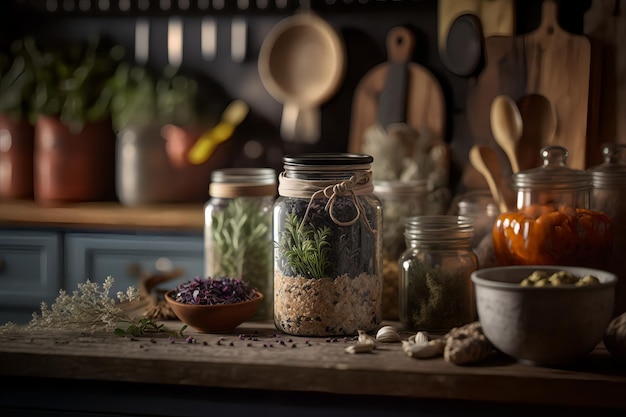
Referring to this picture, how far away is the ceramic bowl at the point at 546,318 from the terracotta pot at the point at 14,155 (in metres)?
1.93

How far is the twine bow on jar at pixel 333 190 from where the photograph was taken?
1.30 m

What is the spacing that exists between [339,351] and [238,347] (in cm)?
15

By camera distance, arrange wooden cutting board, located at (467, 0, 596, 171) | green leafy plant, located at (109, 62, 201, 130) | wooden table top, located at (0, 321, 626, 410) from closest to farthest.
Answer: wooden table top, located at (0, 321, 626, 410) → wooden cutting board, located at (467, 0, 596, 171) → green leafy plant, located at (109, 62, 201, 130)

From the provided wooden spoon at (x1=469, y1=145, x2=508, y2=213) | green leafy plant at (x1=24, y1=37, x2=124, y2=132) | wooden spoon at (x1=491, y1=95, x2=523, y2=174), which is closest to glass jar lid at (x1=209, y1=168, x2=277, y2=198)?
wooden spoon at (x1=469, y1=145, x2=508, y2=213)

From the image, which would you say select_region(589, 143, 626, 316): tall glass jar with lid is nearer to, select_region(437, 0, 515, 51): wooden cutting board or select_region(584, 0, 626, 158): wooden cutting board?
select_region(584, 0, 626, 158): wooden cutting board

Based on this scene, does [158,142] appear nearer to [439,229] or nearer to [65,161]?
[65,161]

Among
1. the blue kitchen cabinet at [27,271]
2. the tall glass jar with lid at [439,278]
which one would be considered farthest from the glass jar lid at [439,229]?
the blue kitchen cabinet at [27,271]

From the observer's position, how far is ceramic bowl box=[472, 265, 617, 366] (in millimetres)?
1101

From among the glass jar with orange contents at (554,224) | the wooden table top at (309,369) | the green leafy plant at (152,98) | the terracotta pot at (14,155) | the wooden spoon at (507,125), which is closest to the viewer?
the wooden table top at (309,369)

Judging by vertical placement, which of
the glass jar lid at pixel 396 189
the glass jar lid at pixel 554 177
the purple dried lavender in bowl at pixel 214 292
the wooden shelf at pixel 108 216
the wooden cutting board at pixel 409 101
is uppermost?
the wooden cutting board at pixel 409 101

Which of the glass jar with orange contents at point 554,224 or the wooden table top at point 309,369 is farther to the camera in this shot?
the glass jar with orange contents at point 554,224

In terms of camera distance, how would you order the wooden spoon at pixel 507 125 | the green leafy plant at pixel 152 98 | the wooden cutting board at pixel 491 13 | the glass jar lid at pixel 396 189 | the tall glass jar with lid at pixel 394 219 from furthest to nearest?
1. the green leafy plant at pixel 152 98
2. the wooden cutting board at pixel 491 13
3. the wooden spoon at pixel 507 125
4. the glass jar lid at pixel 396 189
5. the tall glass jar with lid at pixel 394 219

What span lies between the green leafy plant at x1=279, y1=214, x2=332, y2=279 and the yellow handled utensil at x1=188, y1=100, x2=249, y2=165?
122cm

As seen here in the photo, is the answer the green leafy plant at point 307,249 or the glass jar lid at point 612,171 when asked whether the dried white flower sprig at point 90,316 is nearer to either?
the green leafy plant at point 307,249
